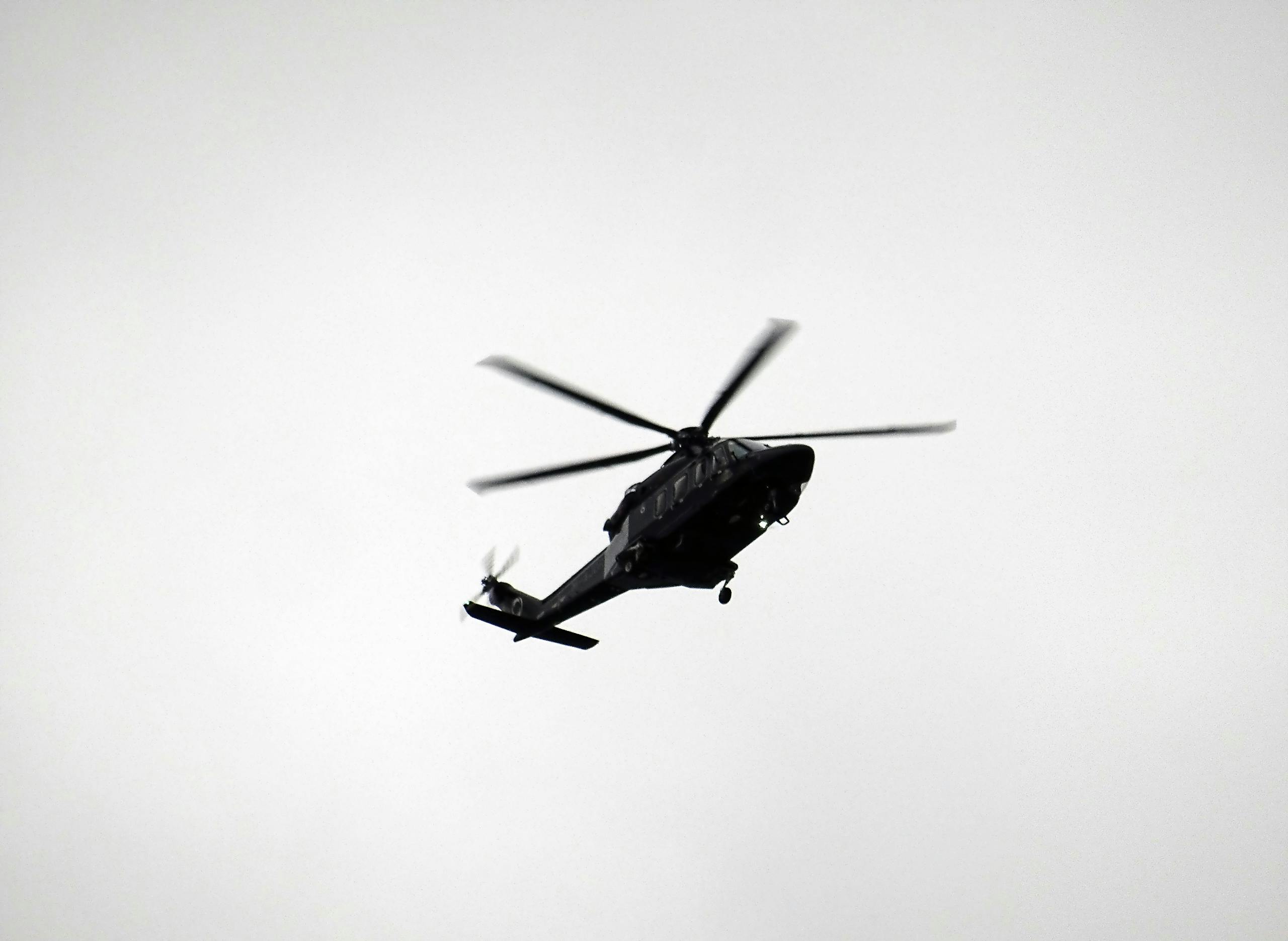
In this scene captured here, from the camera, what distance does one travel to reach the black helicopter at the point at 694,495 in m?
18.2

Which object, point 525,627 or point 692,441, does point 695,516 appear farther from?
point 525,627

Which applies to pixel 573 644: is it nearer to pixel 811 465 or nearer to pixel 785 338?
pixel 811 465

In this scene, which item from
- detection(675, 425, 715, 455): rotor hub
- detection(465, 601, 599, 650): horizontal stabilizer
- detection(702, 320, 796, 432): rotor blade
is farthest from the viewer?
detection(465, 601, 599, 650): horizontal stabilizer

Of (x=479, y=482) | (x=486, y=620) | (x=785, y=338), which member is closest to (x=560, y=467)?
(x=479, y=482)

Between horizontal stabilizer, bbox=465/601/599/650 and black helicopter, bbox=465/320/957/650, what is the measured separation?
0.22 feet

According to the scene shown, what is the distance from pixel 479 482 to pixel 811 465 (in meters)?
6.79

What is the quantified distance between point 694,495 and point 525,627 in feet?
22.9

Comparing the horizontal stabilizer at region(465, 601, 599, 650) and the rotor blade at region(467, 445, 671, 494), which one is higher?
the rotor blade at region(467, 445, 671, 494)

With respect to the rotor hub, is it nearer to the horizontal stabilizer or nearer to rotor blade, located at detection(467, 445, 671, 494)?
rotor blade, located at detection(467, 445, 671, 494)

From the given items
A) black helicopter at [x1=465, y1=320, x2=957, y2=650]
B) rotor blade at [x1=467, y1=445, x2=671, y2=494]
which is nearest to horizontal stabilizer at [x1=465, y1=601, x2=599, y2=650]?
black helicopter at [x1=465, y1=320, x2=957, y2=650]

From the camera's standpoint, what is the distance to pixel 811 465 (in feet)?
65.6

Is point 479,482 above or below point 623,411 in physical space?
below

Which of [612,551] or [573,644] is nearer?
[612,551]

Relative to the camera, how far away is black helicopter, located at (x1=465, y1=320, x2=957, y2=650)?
18.2 m
